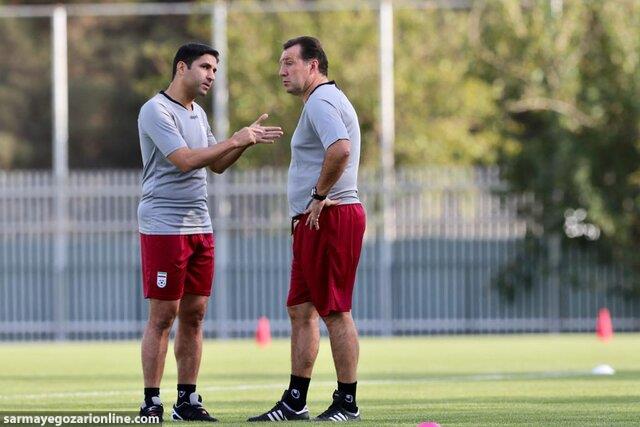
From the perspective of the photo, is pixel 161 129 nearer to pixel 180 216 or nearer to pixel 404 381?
pixel 180 216

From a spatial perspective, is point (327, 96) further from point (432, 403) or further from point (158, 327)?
point (432, 403)

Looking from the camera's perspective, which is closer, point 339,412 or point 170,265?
point 339,412

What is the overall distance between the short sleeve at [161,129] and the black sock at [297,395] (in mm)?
1432

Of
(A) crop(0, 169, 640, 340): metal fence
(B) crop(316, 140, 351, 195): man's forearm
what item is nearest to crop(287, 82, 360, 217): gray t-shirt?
(B) crop(316, 140, 351, 195): man's forearm

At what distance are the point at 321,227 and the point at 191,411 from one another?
4.10 ft

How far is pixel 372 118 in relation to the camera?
34188mm

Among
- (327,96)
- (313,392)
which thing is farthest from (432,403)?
(327,96)

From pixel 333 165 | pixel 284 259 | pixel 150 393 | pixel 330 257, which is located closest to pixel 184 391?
pixel 150 393

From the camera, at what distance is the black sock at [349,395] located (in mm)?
9109

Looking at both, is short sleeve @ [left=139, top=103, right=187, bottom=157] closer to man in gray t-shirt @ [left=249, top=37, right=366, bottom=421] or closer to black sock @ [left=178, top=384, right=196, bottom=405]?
man in gray t-shirt @ [left=249, top=37, right=366, bottom=421]

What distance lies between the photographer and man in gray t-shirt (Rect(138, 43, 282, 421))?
9.27 metres

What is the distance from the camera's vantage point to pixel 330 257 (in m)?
9.17

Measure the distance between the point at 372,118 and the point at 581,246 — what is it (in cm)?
977

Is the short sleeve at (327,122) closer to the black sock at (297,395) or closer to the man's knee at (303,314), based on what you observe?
the man's knee at (303,314)
